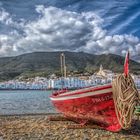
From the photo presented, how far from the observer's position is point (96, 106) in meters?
19.2

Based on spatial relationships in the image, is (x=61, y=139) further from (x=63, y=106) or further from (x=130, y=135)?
(x=63, y=106)

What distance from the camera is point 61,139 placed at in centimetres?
1652

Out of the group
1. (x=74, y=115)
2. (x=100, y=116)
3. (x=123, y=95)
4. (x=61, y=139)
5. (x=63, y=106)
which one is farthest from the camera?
(x=63, y=106)

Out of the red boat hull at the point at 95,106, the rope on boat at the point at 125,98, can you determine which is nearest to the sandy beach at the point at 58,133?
the red boat hull at the point at 95,106

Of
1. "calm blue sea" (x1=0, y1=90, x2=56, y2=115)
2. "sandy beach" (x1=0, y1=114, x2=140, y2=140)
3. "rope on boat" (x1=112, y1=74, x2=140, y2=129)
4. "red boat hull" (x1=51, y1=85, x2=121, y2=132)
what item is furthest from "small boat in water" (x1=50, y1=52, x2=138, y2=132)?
"calm blue sea" (x1=0, y1=90, x2=56, y2=115)

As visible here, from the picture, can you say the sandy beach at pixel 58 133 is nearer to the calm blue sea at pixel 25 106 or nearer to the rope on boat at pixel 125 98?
the rope on boat at pixel 125 98

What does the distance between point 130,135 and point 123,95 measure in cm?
225

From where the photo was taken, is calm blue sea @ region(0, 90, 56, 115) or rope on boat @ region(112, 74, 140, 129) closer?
rope on boat @ region(112, 74, 140, 129)

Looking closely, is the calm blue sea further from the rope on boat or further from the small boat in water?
the rope on boat

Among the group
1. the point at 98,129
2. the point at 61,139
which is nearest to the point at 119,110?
the point at 98,129

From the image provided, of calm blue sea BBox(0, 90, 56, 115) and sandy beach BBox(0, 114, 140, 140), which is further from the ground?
sandy beach BBox(0, 114, 140, 140)

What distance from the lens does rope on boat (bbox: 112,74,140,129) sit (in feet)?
57.6

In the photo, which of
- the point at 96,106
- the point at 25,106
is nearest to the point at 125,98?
the point at 96,106

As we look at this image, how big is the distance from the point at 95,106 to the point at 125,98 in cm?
231
